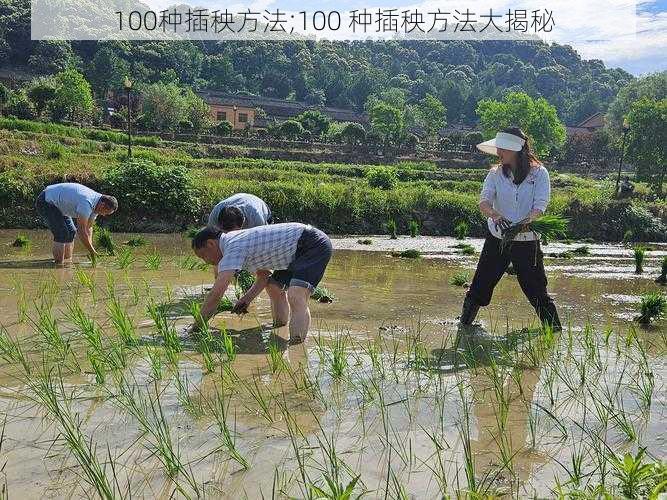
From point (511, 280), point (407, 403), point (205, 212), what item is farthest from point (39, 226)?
point (407, 403)

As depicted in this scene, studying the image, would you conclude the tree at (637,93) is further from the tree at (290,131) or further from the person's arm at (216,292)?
the person's arm at (216,292)

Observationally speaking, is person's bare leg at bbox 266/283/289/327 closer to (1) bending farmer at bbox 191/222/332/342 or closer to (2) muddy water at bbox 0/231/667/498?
(2) muddy water at bbox 0/231/667/498

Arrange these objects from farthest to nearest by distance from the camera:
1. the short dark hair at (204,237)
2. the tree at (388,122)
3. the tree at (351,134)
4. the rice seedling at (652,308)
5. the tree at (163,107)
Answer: the tree at (388,122)
the tree at (351,134)
the tree at (163,107)
the rice seedling at (652,308)
the short dark hair at (204,237)

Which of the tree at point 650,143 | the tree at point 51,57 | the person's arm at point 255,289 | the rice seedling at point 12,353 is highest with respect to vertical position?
the tree at point 51,57

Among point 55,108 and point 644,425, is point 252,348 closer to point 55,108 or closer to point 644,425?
point 644,425

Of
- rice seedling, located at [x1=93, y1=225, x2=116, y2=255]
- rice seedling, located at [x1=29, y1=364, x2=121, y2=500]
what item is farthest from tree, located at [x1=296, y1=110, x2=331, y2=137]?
rice seedling, located at [x1=29, y1=364, x2=121, y2=500]

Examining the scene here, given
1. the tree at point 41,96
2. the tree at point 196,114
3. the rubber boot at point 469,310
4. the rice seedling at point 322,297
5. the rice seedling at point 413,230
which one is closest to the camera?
the rubber boot at point 469,310

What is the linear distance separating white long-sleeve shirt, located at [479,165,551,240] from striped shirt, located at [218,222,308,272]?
157 cm

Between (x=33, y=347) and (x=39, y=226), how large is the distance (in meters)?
11.7

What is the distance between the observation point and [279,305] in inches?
200

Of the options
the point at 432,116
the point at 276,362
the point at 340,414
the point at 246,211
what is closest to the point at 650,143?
the point at 246,211

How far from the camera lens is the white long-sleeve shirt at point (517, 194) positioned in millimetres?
5043

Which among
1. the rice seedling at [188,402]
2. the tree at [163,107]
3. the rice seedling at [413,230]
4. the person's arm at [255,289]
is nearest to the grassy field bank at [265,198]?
the rice seedling at [413,230]

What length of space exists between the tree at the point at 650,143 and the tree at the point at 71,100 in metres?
34.1
